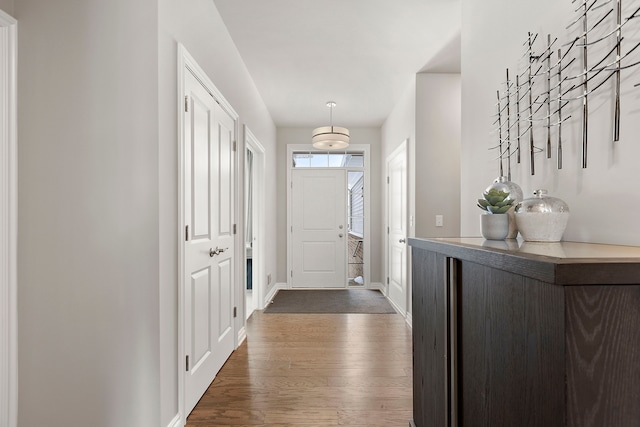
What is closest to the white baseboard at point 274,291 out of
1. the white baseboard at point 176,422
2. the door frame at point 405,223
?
→ the door frame at point 405,223

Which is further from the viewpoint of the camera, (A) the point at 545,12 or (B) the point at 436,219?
(B) the point at 436,219

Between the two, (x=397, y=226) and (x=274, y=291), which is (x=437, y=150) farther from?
(x=274, y=291)

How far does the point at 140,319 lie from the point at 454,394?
129 centimetres

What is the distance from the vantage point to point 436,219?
3.65m

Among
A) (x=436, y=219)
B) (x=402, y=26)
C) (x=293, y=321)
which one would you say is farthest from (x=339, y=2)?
(x=293, y=321)

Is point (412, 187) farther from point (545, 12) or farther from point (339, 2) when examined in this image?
point (545, 12)

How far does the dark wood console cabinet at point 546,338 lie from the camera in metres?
0.60

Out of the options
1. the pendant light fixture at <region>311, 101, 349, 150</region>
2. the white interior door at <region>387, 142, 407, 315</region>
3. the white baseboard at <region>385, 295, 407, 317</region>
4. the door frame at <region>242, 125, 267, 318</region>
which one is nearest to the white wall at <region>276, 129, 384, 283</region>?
the white interior door at <region>387, 142, 407, 315</region>

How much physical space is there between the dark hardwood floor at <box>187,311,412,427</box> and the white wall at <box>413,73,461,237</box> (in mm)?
1273

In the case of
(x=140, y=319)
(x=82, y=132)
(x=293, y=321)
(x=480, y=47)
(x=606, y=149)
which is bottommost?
(x=293, y=321)

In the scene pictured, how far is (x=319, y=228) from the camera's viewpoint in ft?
18.8

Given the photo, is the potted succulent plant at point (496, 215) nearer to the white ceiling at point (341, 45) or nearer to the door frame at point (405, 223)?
the white ceiling at point (341, 45)

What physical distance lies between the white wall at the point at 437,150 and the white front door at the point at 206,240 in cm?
195

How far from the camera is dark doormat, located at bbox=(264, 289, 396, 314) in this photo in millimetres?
4344
